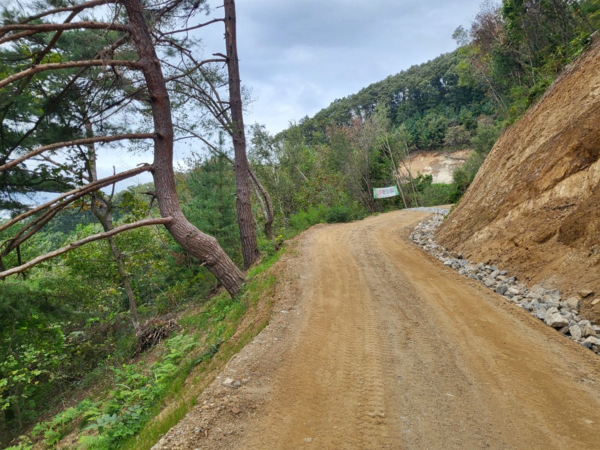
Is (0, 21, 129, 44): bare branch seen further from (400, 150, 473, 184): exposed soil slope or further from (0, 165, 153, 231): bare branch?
(400, 150, 473, 184): exposed soil slope

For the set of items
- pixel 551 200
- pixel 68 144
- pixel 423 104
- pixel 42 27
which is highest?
pixel 423 104

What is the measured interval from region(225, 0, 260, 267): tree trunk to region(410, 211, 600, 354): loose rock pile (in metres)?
5.27

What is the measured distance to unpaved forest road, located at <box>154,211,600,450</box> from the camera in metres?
2.38

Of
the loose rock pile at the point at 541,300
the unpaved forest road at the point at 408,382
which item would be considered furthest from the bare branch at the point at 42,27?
the loose rock pile at the point at 541,300

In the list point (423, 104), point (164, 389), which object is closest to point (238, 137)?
point (164, 389)

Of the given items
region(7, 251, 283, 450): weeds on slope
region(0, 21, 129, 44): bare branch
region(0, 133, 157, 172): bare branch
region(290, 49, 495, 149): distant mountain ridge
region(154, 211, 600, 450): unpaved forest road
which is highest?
region(290, 49, 495, 149): distant mountain ridge

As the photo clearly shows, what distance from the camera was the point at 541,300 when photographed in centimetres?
462

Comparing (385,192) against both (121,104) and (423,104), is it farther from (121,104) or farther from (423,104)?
(423,104)

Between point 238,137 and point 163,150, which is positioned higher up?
point 238,137

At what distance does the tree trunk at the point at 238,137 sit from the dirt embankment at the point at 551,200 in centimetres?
547

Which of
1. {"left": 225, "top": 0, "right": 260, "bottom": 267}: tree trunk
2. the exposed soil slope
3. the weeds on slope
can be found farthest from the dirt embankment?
A: the exposed soil slope

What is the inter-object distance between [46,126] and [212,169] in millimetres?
6615

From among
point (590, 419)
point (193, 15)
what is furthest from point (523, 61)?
point (590, 419)

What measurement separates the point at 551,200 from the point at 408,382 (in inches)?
193
